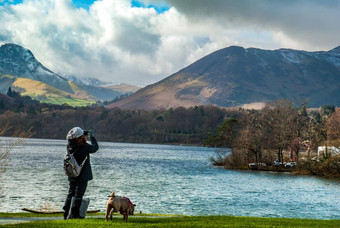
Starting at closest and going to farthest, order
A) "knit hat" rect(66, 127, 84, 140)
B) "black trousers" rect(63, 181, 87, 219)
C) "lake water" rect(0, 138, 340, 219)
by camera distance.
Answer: "knit hat" rect(66, 127, 84, 140) → "black trousers" rect(63, 181, 87, 219) → "lake water" rect(0, 138, 340, 219)

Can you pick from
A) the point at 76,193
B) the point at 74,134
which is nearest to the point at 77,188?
the point at 76,193

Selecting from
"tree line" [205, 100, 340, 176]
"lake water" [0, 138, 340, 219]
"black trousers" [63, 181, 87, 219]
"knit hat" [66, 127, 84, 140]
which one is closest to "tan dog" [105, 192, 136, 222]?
"black trousers" [63, 181, 87, 219]

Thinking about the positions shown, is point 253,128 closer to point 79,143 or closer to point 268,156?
point 268,156

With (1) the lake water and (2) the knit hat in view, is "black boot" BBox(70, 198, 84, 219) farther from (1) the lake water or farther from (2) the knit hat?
(1) the lake water

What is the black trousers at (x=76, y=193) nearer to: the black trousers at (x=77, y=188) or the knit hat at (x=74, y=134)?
the black trousers at (x=77, y=188)

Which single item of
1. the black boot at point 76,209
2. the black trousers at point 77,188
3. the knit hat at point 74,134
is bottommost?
the black boot at point 76,209

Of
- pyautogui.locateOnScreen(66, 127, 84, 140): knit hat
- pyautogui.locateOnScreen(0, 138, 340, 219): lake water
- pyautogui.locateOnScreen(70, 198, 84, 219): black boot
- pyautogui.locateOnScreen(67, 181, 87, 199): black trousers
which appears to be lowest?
pyautogui.locateOnScreen(0, 138, 340, 219): lake water

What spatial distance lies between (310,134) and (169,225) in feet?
259

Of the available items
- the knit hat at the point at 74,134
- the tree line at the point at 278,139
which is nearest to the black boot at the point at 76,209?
the knit hat at the point at 74,134

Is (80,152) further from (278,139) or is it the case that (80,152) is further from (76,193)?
(278,139)

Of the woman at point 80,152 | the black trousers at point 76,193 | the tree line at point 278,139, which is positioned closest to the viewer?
the woman at point 80,152

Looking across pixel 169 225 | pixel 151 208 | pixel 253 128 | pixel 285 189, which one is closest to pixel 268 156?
pixel 253 128

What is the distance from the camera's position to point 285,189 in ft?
185

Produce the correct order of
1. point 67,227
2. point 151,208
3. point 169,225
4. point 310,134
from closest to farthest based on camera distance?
point 67,227
point 169,225
point 151,208
point 310,134
